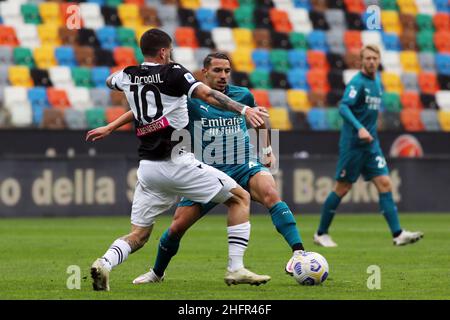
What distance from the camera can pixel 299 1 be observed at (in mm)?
25266

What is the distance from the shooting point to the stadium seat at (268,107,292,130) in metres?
20.8

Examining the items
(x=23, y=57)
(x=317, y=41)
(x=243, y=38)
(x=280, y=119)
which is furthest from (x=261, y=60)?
(x=23, y=57)

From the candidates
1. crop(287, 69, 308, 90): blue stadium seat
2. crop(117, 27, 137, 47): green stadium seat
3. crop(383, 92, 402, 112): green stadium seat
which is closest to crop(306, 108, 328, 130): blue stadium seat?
crop(287, 69, 308, 90): blue stadium seat

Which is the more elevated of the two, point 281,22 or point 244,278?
point 281,22

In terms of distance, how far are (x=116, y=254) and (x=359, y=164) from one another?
5.68 metres

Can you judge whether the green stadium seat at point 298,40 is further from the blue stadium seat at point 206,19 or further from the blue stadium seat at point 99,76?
the blue stadium seat at point 99,76

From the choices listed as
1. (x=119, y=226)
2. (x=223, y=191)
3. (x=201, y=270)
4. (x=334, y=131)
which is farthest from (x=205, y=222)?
(x=223, y=191)

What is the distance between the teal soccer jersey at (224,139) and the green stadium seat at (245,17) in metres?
15.2

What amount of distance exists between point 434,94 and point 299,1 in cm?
366

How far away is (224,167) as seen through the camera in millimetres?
9125

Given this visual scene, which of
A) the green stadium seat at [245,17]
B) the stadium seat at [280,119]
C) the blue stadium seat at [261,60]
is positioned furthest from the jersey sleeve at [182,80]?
the green stadium seat at [245,17]

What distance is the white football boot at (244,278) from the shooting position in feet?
26.2

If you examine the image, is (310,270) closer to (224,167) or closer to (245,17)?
(224,167)

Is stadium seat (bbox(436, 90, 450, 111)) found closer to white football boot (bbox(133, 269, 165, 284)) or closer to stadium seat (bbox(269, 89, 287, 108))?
stadium seat (bbox(269, 89, 287, 108))
